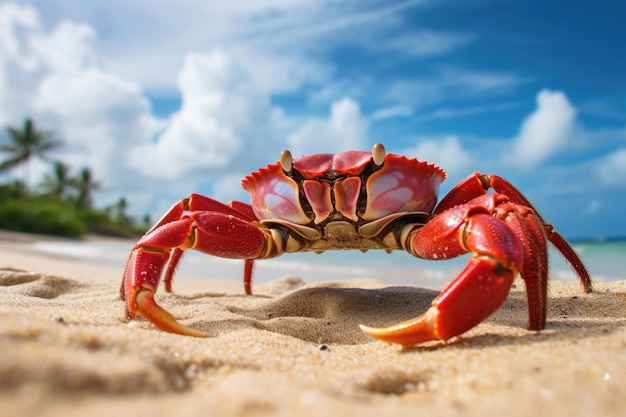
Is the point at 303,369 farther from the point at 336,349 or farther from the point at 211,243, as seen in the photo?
the point at 211,243

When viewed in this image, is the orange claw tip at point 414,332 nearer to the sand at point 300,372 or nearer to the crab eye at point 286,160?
the sand at point 300,372

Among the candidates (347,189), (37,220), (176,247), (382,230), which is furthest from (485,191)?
(37,220)

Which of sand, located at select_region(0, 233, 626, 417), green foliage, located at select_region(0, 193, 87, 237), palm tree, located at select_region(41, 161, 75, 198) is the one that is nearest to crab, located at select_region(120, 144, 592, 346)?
sand, located at select_region(0, 233, 626, 417)

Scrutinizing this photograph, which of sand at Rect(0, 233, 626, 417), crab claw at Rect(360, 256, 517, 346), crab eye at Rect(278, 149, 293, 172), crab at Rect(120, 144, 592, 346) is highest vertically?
crab eye at Rect(278, 149, 293, 172)

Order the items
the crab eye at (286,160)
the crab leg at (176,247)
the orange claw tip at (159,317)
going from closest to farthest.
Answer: the orange claw tip at (159,317) < the crab leg at (176,247) < the crab eye at (286,160)

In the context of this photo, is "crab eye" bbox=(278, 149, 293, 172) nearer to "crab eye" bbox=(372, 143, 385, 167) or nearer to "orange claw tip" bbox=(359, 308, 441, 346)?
"crab eye" bbox=(372, 143, 385, 167)


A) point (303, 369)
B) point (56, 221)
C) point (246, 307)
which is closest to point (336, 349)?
point (303, 369)

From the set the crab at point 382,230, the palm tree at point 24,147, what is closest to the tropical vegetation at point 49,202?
the palm tree at point 24,147
